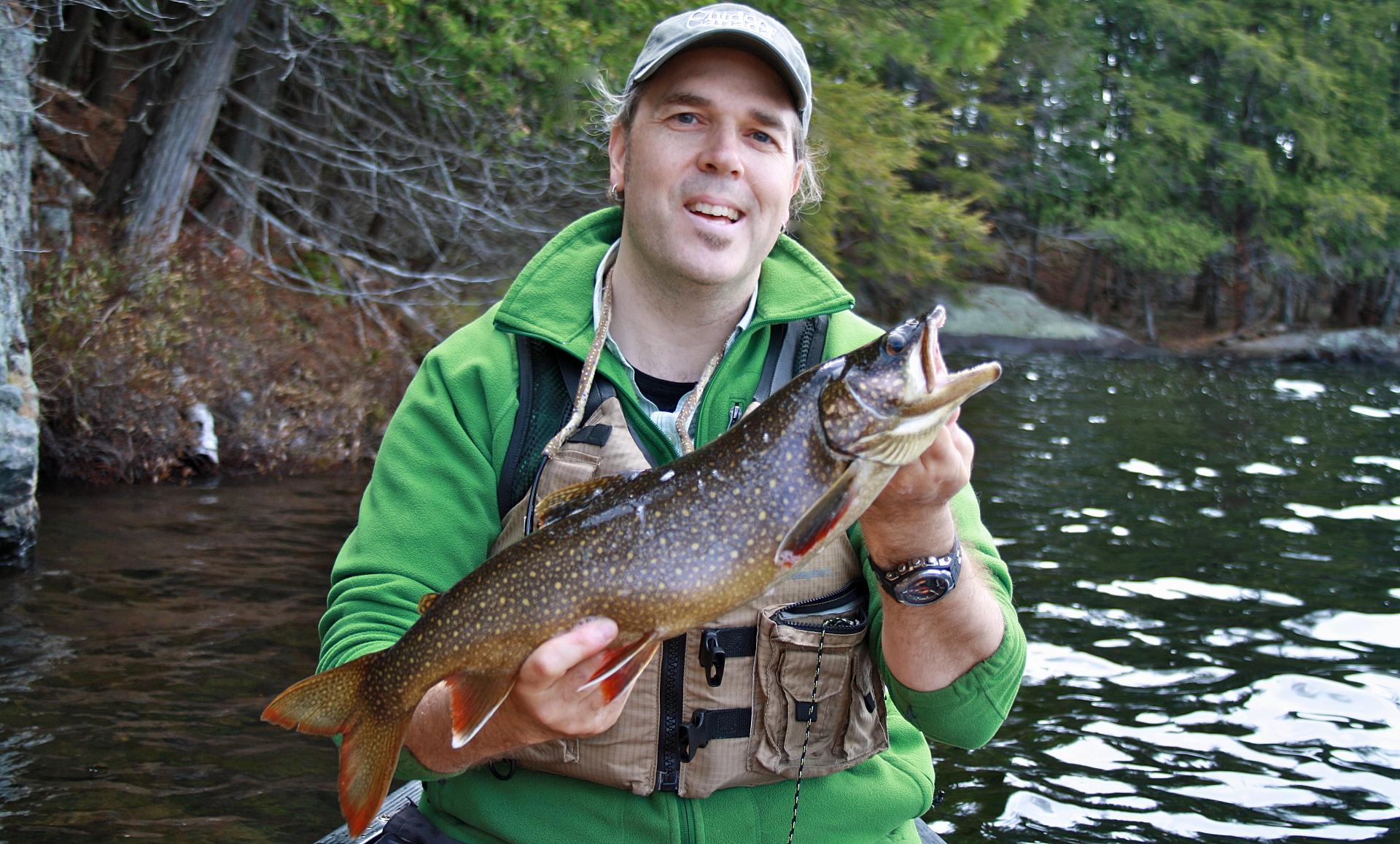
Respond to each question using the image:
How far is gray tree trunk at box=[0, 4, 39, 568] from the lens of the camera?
7.57 metres

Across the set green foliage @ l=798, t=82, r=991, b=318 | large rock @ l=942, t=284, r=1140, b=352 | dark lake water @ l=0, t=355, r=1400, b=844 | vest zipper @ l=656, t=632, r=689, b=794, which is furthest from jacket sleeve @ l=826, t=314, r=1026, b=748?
large rock @ l=942, t=284, r=1140, b=352

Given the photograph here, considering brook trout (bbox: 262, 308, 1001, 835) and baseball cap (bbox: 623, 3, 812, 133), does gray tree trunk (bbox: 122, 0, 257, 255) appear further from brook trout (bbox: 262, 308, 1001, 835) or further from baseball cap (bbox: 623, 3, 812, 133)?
brook trout (bbox: 262, 308, 1001, 835)

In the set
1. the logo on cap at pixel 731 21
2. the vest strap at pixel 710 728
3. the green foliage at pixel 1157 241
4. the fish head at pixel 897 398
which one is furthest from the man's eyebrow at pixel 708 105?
the green foliage at pixel 1157 241

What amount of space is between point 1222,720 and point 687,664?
4.39 metres

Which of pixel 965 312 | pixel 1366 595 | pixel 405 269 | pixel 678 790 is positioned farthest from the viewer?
pixel 965 312

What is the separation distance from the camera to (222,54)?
37.6 feet

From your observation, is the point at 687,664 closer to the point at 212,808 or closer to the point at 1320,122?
the point at 212,808

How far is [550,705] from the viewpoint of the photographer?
8.13 feet

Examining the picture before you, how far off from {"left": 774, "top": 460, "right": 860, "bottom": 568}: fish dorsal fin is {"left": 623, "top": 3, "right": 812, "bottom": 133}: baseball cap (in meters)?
1.20

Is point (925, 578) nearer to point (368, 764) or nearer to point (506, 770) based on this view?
point (506, 770)

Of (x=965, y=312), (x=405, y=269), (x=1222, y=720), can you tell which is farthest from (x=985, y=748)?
(x=965, y=312)

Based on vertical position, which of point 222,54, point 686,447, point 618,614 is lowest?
point 618,614

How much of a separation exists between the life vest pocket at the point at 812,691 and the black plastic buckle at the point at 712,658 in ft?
0.31

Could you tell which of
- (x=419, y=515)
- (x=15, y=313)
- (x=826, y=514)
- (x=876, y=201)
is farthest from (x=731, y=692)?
(x=876, y=201)
